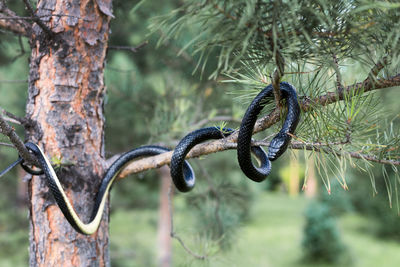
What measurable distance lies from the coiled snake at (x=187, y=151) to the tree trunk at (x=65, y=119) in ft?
0.22

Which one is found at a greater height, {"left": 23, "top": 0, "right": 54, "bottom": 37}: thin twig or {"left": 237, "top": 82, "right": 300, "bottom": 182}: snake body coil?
{"left": 23, "top": 0, "right": 54, "bottom": 37}: thin twig

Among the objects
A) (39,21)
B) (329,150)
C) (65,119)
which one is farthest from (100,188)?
(329,150)

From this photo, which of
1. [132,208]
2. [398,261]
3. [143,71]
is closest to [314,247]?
[398,261]

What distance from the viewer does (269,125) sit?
73cm

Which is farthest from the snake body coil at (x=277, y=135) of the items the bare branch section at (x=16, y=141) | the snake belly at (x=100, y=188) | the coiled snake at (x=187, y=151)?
the bare branch section at (x=16, y=141)

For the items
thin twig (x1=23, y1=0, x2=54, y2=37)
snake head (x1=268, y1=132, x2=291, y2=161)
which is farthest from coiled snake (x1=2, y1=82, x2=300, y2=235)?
thin twig (x1=23, y1=0, x2=54, y2=37)

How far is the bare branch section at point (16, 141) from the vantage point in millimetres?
737

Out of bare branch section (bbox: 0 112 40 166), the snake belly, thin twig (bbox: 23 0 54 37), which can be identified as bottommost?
the snake belly

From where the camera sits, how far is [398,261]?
17.1 feet

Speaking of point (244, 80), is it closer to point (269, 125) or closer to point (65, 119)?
point (269, 125)

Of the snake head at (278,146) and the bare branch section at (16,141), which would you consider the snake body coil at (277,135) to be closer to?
the snake head at (278,146)

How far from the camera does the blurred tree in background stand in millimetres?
516

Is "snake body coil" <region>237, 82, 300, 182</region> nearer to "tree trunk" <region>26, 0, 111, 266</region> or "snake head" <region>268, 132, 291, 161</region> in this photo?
"snake head" <region>268, 132, 291, 161</region>

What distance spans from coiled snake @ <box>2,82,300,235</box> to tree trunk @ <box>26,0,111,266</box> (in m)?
0.07
